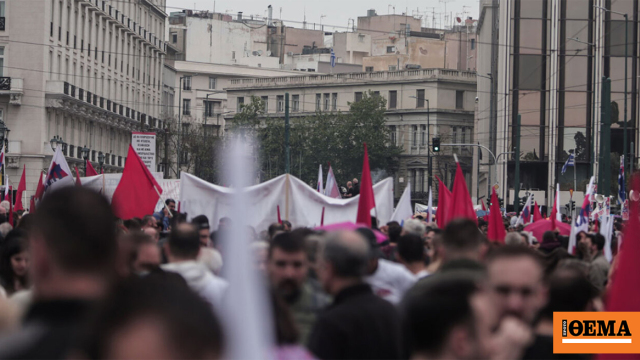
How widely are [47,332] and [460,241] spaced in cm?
403

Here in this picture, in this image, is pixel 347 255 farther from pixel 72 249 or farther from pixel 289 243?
pixel 72 249

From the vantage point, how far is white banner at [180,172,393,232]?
13867mm

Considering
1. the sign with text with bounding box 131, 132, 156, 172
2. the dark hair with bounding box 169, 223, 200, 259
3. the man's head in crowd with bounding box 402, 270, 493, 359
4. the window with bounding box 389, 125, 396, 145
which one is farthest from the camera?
the window with bounding box 389, 125, 396, 145

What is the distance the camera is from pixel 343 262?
425 cm

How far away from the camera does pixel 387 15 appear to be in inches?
3999

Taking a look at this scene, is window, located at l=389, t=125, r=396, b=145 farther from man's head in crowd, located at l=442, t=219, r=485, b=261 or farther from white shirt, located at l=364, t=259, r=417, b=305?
man's head in crowd, located at l=442, t=219, r=485, b=261

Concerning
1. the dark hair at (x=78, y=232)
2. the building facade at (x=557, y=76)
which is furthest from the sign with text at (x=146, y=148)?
the building facade at (x=557, y=76)

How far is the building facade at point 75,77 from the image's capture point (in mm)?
48469

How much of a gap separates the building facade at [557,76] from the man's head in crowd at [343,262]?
52182mm

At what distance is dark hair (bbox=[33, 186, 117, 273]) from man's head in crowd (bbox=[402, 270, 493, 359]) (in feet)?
3.54

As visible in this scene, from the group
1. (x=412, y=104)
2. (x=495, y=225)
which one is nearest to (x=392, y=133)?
(x=412, y=104)

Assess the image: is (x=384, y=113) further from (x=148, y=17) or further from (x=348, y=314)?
(x=348, y=314)

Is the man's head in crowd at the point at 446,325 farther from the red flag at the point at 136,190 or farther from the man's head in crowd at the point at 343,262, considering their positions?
the red flag at the point at 136,190

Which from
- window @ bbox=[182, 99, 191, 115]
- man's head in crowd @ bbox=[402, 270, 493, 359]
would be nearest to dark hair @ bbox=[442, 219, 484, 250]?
man's head in crowd @ bbox=[402, 270, 493, 359]
